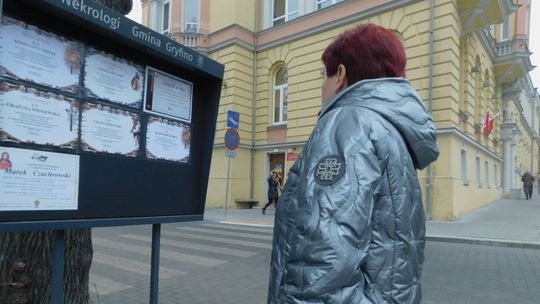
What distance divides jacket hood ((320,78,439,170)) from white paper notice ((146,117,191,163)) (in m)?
0.99

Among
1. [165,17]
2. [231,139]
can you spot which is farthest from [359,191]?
[165,17]

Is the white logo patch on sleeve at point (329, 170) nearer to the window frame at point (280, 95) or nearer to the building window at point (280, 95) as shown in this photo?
the window frame at point (280, 95)

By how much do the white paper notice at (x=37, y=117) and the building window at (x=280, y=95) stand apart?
16372 millimetres

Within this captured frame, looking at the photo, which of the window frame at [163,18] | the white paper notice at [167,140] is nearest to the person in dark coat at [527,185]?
the window frame at [163,18]

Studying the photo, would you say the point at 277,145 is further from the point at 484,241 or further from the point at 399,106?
the point at 399,106

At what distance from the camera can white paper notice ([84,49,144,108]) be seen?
5.84 ft

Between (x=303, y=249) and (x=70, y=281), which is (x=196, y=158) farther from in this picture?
(x=303, y=249)

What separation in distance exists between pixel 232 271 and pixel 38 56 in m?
4.87

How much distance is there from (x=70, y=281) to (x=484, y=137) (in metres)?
19.8

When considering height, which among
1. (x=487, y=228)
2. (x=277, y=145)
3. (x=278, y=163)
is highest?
(x=277, y=145)

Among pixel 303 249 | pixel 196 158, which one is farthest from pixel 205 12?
pixel 303 249

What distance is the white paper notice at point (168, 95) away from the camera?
2086 millimetres

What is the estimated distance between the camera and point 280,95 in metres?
18.5

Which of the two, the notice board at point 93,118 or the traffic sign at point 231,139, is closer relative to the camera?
the notice board at point 93,118
